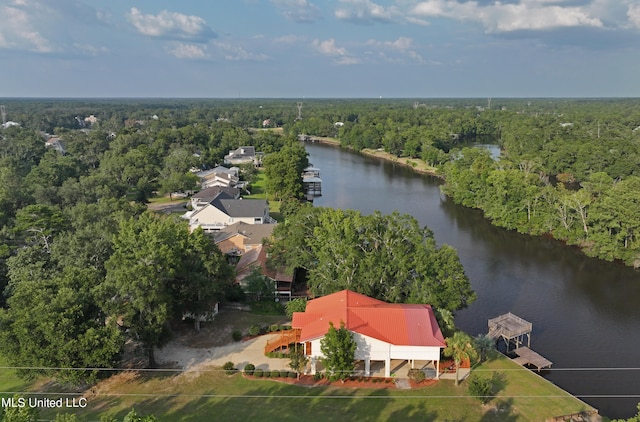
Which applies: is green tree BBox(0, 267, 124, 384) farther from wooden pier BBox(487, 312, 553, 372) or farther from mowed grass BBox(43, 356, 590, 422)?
wooden pier BBox(487, 312, 553, 372)

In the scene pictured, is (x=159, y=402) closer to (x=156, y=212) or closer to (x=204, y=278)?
(x=204, y=278)

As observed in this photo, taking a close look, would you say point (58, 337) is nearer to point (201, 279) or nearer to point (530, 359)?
point (201, 279)

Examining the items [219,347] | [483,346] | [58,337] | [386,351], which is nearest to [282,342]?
[219,347]

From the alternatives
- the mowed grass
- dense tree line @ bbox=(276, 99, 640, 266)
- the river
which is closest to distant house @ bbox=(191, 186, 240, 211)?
the river

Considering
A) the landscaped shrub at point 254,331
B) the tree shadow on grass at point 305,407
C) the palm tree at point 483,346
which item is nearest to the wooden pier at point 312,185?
the landscaped shrub at point 254,331

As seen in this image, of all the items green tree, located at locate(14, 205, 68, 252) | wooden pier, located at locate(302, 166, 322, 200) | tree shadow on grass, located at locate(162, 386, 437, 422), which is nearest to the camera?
tree shadow on grass, located at locate(162, 386, 437, 422)

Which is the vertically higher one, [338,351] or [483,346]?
[338,351]
